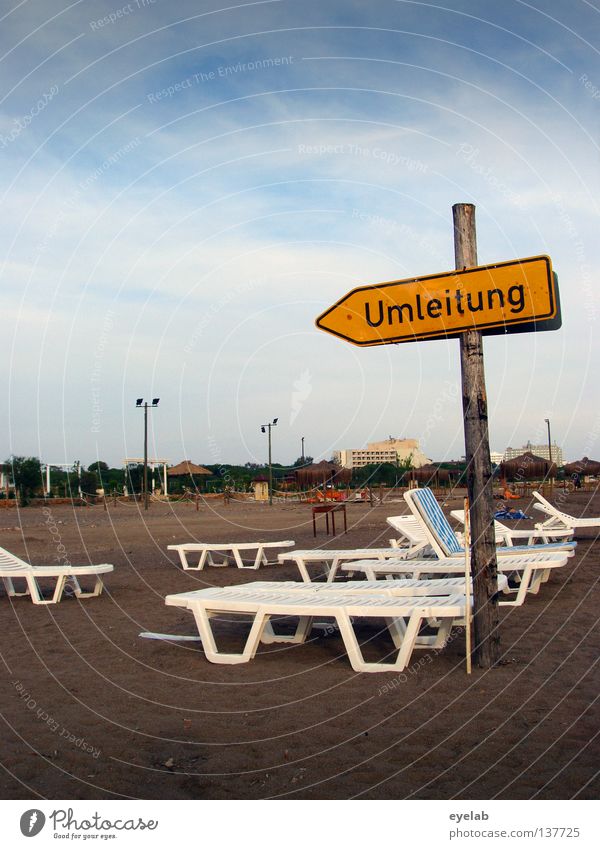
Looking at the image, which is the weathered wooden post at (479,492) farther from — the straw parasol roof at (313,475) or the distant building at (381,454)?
the distant building at (381,454)

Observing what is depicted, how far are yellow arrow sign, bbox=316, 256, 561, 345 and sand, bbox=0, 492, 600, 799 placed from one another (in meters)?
1.90

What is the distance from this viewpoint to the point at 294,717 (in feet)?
12.1

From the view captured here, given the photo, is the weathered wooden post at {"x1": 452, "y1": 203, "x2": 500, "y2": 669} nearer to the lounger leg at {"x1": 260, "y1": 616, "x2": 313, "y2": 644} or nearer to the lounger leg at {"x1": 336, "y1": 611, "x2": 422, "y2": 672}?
the lounger leg at {"x1": 336, "y1": 611, "x2": 422, "y2": 672}

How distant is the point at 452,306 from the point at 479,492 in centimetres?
106

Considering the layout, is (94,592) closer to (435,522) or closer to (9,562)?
(9,562)

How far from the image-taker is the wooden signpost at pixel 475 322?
14.1ft

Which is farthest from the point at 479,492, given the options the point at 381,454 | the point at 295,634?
the point at 381,454

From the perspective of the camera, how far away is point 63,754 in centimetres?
320

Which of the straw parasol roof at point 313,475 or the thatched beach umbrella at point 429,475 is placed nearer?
the straw parasol roof at point 313,475

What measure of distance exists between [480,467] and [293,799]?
7.67 ft

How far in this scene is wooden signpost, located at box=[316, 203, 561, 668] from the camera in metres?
4.30
